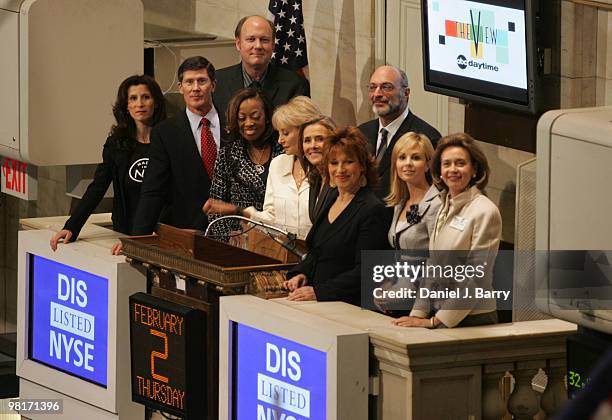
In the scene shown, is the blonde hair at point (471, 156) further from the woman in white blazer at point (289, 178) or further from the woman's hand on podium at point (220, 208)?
the woman's hand on podium at point (220, 208)

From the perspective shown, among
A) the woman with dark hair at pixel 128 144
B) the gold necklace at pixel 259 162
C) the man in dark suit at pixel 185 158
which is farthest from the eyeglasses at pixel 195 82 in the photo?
the gold necklace at pixel 259 162

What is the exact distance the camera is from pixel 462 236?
4.46 meters

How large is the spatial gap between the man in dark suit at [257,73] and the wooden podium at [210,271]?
148 cm

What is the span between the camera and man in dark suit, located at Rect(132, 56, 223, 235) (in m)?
6.61

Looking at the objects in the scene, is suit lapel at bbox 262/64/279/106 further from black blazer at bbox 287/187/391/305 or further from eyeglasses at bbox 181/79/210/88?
black blazer at bbox 287/187/391/305

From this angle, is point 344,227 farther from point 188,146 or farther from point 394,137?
point 188,146

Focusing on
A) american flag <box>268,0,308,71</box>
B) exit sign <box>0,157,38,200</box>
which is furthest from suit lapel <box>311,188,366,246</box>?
exit sign <box>0,157,38,200</box>

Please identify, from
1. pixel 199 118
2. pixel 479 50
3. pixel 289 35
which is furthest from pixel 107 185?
pixel 289 35

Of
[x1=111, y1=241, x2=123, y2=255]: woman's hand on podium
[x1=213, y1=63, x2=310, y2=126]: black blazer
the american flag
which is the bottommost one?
[x1=111, y1=241, x2=123, y2=255]: woman's hand on podium

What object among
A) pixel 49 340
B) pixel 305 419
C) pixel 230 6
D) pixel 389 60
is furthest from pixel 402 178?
pixel 230 6

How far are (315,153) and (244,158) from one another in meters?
0.81

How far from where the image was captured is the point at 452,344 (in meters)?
4.38

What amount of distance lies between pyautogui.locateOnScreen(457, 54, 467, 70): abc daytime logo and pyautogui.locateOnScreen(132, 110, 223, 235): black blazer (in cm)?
164

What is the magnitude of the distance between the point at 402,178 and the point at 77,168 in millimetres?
5435
